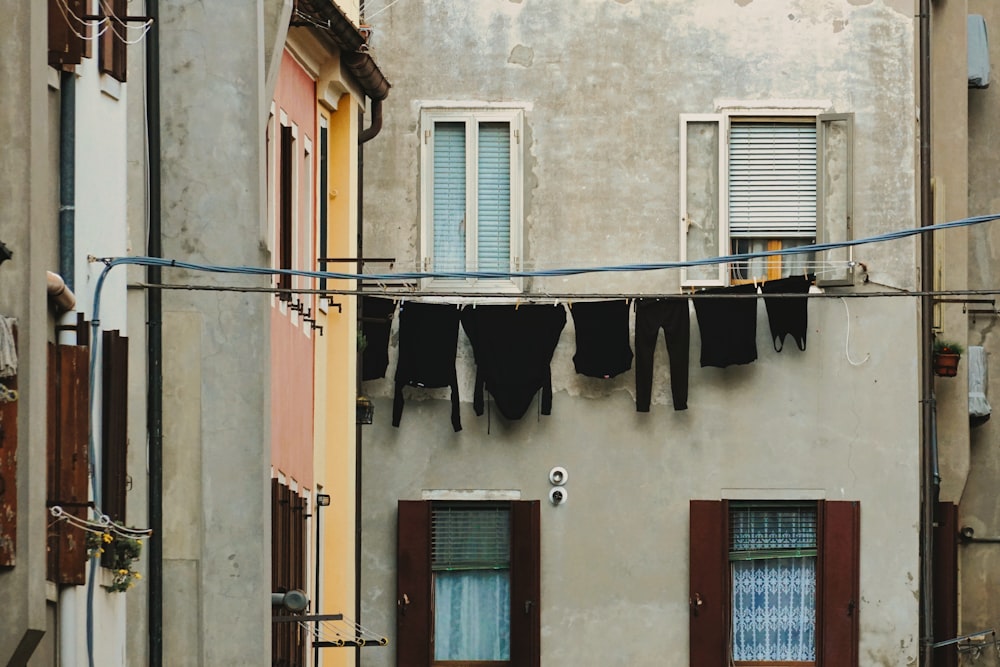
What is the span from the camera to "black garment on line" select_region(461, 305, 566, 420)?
972 inches

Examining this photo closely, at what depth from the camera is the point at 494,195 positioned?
25.2 m

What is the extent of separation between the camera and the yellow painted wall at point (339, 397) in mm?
22219

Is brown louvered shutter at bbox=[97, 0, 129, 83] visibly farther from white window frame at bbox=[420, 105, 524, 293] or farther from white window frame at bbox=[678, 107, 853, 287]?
white window frame at bbox=[678, 107, 853, 287]

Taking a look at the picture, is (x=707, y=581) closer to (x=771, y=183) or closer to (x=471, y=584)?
(x=471, y=584)

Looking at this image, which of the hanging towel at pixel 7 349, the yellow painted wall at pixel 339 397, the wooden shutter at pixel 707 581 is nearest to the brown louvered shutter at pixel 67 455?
the hanging towel at pixel 7 349

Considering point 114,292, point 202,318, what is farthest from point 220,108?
point 114,292

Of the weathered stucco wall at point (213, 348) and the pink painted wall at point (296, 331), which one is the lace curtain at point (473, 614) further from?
the weathered stucco wall at point (213, 348)

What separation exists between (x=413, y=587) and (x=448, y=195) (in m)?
3.84

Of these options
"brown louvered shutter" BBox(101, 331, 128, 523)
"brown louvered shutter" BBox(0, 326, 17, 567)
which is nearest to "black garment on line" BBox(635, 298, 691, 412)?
"brown louvered shutter" BBox(101, 331, 128, 523)

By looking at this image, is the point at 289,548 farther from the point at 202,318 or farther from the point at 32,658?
the point at 32,658

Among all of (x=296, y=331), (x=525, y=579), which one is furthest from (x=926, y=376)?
(x=296, y=331)

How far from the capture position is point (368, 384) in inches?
981

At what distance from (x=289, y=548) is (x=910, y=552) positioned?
7.86m

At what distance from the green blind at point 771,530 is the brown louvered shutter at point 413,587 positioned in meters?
3.00
